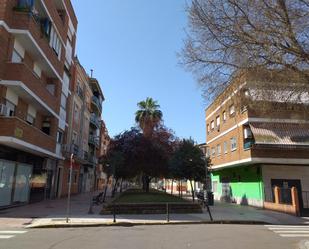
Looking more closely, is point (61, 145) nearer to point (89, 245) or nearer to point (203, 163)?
point (203, 163)

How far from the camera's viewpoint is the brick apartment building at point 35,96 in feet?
65.0

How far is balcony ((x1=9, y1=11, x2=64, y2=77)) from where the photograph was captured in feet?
67.2

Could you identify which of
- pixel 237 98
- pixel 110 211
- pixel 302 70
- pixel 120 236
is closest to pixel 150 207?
pixel 110 211

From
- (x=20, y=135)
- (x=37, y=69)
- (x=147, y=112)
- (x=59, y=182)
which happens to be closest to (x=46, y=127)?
(x=37, y=69)

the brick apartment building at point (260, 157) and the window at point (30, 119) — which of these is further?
the brick apartment building at point (260, 157)

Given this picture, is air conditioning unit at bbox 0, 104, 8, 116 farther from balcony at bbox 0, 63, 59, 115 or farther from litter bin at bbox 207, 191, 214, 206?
litter bin at bbox 207, 191, 214, 206

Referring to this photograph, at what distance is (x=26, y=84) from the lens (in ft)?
67.8

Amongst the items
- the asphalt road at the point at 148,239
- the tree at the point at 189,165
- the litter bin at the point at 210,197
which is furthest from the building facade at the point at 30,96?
the litter bin at the point at 210,197

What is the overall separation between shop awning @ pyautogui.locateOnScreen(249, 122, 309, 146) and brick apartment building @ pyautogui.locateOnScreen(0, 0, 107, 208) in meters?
15.8

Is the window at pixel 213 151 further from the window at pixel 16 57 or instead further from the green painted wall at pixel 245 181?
→ the window at pixel 16 57

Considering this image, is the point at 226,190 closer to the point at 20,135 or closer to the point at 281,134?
the point at 281,134

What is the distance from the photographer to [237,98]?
39.7ft

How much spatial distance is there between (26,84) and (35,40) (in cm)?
311

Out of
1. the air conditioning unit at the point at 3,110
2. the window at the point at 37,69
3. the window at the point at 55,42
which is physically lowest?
the air conditioning unit at the point at 3,110
